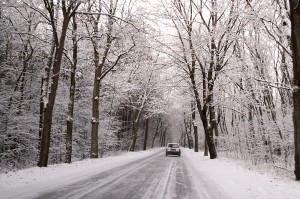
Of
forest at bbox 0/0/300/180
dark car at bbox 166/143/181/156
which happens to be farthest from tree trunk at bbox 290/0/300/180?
dark car at bbox 166/143/181/156

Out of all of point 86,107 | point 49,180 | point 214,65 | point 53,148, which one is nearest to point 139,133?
point 86,107

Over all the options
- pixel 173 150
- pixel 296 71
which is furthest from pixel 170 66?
pixel 296 71

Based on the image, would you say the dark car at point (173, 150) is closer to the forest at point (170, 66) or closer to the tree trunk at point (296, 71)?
the forest at point (170, 66)

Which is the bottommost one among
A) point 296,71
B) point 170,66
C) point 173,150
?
point 173,150

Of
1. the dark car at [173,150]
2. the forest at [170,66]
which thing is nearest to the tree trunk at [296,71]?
the forest at [170,66]

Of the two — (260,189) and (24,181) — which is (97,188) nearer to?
(24,181)

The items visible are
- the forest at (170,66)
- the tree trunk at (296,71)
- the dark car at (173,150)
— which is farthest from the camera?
the dark car at (173,150)

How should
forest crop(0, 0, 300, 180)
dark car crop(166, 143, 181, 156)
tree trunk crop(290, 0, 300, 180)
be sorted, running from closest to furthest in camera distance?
tree trunk crop(290, 0, 300, 180)
forest crop(0, 0, 300, 180)
dark car crop(166, 143, 181, 156)

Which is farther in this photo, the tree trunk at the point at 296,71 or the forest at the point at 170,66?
the forest at the point at 170,66

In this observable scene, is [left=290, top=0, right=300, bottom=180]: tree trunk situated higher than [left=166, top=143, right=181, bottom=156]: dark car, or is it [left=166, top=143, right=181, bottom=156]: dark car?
[left=290, top=0, right=300, bottom=180]: tree trunk

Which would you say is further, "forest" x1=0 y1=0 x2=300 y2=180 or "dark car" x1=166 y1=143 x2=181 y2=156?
"dark car" x1=166 y1=143 x2=181 y2=156

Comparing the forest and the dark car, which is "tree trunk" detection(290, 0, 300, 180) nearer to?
the forest

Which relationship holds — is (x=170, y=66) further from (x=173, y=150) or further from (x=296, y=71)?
(x=296, y=71)

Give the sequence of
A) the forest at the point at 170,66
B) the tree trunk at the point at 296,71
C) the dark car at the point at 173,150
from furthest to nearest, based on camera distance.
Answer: the dark car at the point at 173,150 → the forest at the point at 170,66 → the tree trunk at the point at 296,71
